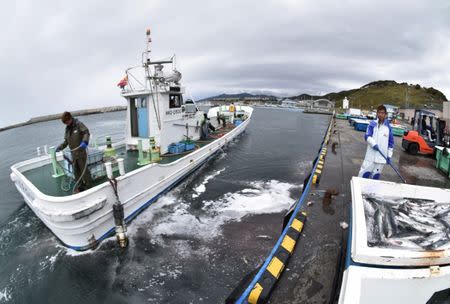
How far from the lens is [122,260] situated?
505cm

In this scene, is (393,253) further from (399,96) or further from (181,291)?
(399,96)

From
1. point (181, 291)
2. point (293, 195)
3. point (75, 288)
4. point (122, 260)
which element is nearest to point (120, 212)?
point (122, 260)

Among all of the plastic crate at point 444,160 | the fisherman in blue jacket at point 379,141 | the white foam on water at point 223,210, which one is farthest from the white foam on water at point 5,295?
the plastic crate at point 444,160

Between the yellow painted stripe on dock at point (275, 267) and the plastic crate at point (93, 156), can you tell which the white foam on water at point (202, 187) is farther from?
the yellow painted stripe on dock at point (275, 267)

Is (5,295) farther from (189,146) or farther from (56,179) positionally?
(189,146)

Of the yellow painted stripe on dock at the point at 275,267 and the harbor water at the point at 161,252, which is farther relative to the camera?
the harbor water at the point at 161,252

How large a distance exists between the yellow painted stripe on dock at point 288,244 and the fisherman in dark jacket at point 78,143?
183 inches

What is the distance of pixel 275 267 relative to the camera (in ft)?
10.3

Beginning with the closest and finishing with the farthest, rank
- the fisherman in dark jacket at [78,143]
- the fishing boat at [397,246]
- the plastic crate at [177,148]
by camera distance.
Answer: the fishing boat at [397,246] < the fisherman in dark jacket at [78,143] < the plastic crate at [177,148]

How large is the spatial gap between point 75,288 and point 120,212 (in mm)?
1563

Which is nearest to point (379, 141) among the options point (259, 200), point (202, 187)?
point (259, 200)

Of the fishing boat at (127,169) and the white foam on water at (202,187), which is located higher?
the fishing boat at (127,169)

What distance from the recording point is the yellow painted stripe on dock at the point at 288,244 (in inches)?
138

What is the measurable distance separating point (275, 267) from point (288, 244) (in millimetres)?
552
